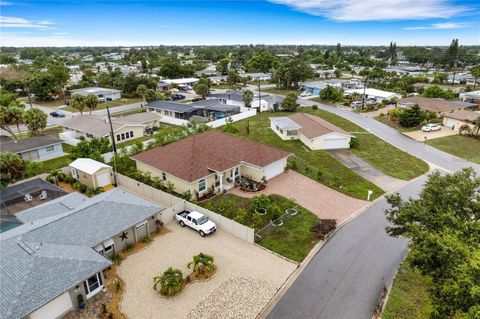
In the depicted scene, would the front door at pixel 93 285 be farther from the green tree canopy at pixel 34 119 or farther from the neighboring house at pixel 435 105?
the neighboring house at pixel 435 105

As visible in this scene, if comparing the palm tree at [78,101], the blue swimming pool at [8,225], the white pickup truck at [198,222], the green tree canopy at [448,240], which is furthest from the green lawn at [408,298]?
the palm tree at [78,101]

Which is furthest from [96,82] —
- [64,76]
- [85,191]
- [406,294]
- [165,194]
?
[406,294]

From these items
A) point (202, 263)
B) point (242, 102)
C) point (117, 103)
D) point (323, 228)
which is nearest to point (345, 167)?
point (323, 228)

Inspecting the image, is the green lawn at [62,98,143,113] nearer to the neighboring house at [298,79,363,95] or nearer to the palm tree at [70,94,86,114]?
the palm tree at [70,94,86,114]

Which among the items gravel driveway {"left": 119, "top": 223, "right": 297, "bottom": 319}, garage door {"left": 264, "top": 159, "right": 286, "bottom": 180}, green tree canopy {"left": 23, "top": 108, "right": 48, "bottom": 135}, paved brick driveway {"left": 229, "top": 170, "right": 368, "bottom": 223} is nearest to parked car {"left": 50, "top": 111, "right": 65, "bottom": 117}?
green tree canopy {"left": 23, "top": 108, "right": 48, "bottom": 135}

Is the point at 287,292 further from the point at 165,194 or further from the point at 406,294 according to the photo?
the point at 165,194

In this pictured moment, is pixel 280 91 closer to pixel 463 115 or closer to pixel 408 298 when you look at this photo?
pixel 463 115

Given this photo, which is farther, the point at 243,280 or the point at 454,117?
the point at 454,117
